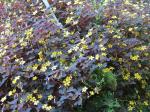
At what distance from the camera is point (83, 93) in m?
2.65

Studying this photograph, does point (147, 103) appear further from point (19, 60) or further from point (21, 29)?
point (21, 29)

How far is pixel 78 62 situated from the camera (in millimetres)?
2734

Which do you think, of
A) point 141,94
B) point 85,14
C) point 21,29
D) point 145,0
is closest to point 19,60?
point 21,29

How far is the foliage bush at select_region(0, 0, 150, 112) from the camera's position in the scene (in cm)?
269

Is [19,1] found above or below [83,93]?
above

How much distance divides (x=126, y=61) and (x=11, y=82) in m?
0.98

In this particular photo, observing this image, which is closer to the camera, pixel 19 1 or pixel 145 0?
pixel 19 1

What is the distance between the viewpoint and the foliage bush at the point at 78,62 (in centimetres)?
269

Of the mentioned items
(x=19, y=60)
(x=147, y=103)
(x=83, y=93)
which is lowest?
(x=147, y=103)

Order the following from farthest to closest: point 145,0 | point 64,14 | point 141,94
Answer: point 145,0 < point 64,14 < point 141,94

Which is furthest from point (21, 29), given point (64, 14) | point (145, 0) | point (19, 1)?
point (145, 0)

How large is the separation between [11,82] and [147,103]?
3.85 feet

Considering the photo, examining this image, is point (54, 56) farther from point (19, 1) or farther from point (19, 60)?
point (19, 1)

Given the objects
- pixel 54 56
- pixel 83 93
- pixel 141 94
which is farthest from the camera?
pixel 141 94
